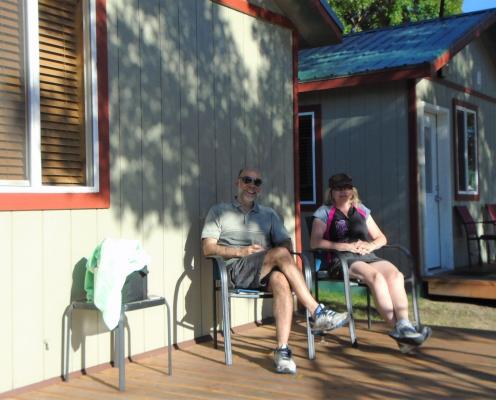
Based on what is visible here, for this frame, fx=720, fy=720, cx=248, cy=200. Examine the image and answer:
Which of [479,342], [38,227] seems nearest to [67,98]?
[38,227]

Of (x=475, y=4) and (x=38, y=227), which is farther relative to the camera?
(x=475, y=4)

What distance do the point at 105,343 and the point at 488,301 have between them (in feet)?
15.9

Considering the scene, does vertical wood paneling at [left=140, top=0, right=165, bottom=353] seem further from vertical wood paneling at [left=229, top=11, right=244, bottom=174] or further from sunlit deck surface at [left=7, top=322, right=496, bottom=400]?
vertical wood paneling at [left=229, top=11, right=244, bottom=174]

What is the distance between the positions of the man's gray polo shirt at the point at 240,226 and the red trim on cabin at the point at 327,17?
197cm

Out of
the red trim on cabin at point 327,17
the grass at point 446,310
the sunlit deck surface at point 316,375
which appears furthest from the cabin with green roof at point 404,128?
the sunlit deck surface at point 316,375

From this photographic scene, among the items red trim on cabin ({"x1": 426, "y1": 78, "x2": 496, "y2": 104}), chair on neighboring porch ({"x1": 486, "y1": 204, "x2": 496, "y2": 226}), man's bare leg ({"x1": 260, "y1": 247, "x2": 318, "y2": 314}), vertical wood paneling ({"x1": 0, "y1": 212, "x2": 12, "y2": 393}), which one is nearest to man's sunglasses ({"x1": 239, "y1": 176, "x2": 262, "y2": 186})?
man's bare leg ({"x1": 260, "y1": 247, "x2": 318, "y2": 314})

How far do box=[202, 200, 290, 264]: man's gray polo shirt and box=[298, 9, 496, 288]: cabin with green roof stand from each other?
133 inches

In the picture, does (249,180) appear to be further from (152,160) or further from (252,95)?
(252,95)

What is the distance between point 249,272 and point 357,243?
946 mm

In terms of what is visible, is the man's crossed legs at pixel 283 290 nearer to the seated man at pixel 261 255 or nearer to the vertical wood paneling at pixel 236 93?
the seated man at pixel 261 255

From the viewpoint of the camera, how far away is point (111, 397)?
11.7 feet

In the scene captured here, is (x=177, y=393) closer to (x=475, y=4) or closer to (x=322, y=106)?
(x=322, y=106)

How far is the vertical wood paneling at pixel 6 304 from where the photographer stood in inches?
142

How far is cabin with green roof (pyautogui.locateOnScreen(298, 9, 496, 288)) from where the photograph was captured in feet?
26.1
